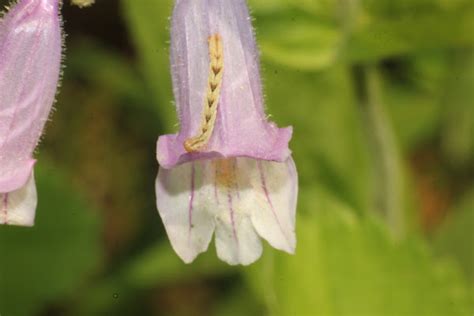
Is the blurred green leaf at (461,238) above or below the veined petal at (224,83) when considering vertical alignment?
below

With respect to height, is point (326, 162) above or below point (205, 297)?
above

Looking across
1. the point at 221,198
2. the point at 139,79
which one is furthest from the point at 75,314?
the point at 221,198

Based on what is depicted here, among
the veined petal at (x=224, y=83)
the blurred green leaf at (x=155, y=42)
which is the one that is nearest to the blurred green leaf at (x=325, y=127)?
the blurred green leaf at (x=155, y=42)

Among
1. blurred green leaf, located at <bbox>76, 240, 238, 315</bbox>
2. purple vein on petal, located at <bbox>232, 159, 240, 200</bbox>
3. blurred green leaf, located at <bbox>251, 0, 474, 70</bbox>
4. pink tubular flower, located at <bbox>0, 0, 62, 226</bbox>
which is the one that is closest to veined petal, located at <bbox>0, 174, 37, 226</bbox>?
pink tubular flower, located at <bbox>0, 0, 62, 226</bbox>

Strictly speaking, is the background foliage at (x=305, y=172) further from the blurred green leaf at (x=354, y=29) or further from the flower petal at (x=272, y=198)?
the flower petal at (x=272, y=198)

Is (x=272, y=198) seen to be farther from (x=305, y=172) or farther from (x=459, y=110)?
(x=459, y=110)

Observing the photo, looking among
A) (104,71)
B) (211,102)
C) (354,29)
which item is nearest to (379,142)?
(354,29)

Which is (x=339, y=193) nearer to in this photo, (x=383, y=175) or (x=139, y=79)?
(x=383, y=175)
